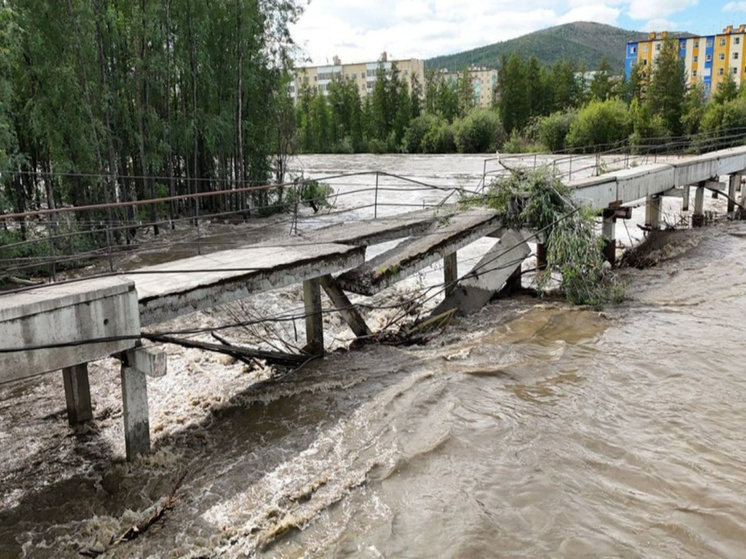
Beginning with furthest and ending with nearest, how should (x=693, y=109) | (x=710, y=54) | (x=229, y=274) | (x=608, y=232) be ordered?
(x=710, y=54) → (x=693, y=109) → (x=608, y=232) → (x=229, y=274)

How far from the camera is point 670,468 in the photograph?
247 inches

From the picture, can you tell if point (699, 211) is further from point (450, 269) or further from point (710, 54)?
point (710, 54)

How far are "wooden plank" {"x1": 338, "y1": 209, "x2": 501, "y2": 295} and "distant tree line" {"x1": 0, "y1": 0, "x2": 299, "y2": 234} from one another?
886 cm

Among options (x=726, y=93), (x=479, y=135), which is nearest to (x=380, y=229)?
(x=479, y=135)

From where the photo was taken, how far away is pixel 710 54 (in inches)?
3290

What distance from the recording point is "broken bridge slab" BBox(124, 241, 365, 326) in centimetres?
664

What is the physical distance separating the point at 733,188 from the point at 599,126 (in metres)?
31.8

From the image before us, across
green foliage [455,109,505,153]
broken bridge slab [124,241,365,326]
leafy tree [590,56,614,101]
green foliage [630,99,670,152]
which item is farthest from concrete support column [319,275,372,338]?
leafy tree [590,56,614,101]

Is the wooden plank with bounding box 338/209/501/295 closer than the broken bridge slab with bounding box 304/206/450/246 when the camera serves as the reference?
Yes

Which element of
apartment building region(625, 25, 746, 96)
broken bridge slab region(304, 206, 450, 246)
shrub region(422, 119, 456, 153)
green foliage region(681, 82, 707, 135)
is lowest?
broken bridge slab region(304, 206, 450, 246)

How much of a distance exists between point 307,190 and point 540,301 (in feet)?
57.1

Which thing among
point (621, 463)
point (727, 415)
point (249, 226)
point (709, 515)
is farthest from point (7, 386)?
point (249, 226)

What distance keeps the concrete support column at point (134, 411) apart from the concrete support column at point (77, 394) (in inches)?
54.7

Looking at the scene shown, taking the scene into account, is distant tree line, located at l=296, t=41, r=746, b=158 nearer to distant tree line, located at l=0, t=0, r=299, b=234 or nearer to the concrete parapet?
distant tree line, located at l=0, t=0, r=299, b=234
